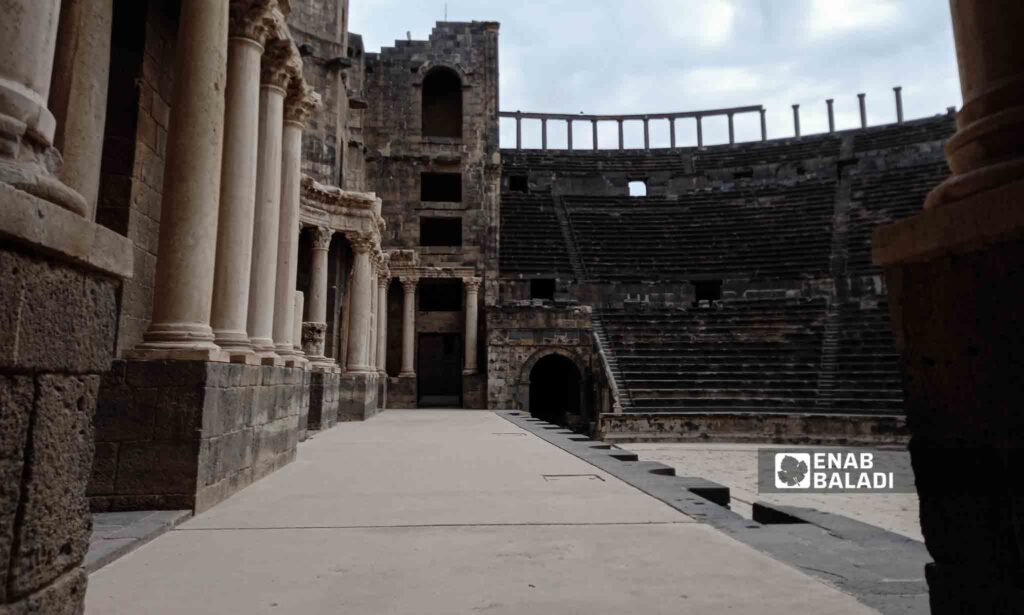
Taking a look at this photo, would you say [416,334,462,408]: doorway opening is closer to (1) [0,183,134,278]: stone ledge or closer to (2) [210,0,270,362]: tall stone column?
(2) [210,0,270,362]: tall stone column

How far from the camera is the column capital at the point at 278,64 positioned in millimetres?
8414

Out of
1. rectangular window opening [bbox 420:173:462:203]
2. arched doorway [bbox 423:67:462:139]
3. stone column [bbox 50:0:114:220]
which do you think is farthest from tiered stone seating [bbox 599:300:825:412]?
stone column [bbox 50:0:114:220]

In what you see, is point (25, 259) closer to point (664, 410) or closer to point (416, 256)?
point (664, 410)

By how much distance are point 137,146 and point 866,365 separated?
21186mm

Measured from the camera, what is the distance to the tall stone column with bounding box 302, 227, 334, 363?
48.4ft

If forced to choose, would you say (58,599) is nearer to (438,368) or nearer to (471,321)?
(471,321)

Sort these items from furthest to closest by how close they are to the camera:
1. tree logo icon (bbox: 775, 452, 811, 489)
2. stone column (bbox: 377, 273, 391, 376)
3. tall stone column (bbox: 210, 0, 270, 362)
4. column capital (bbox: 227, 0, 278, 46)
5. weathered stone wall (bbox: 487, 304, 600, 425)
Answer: weathered stone wall (bbox: 487, 304, 600, 425) < stone column (bbox: 377, 273, 391, 376) < tree logo icon (bbox: 775, 452, 811, 489) < column capital (bbox: 227, 0, 278, 46) < tall stone column (bbox: 210, 0, 270, 362)

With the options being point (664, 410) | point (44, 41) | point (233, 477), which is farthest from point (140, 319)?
point (664, 410)

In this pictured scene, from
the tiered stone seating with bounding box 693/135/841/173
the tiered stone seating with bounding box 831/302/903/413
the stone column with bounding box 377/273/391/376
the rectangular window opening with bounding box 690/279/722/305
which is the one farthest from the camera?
the tiered stone seating with bounding box 693/135/841/173

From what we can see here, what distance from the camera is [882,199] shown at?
2970 centimetres

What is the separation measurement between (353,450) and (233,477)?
12.7ft

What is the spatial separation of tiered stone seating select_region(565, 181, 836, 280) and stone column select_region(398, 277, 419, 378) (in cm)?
782

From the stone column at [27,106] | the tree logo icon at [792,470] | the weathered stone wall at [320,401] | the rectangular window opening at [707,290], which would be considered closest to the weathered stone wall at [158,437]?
the stone column at [27,106]

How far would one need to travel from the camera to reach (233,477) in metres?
6.20
